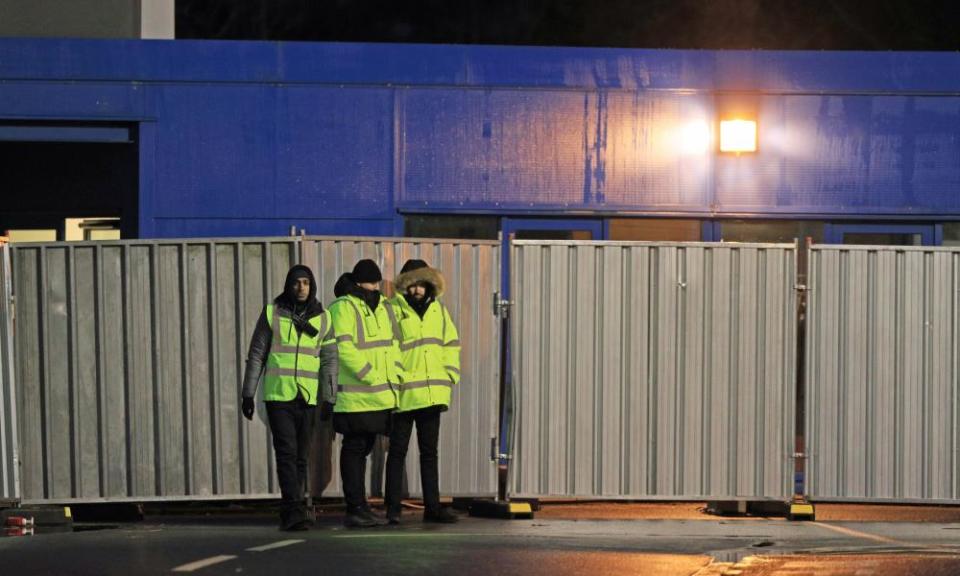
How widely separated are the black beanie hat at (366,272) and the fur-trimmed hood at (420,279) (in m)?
0.18

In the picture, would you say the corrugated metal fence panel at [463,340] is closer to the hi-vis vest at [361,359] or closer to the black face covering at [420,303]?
the black face covering at [420,303]

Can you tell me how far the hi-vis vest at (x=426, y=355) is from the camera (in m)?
13.0

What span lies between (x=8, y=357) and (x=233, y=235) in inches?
150

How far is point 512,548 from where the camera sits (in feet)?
37.1

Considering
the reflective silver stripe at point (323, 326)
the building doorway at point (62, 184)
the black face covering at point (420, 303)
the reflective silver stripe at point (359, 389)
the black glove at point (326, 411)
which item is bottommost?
the black glove at point (326, 411)

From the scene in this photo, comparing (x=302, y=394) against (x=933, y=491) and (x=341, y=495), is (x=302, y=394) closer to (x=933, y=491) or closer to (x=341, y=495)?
(x=341, y=495)

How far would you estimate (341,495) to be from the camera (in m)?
13.5

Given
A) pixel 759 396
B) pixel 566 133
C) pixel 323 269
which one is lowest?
pixel 759 396

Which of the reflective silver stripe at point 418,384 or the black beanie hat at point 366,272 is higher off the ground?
the black beanie hat at point 366,272

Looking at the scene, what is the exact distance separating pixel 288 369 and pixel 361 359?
1.69 ft

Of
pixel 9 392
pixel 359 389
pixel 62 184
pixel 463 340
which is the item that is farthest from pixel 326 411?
pixel 62 184

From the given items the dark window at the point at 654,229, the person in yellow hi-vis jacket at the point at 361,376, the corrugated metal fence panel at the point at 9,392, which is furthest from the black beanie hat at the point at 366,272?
the dark window at the point at 654,229

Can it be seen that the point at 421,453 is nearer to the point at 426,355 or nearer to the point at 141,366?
the point at 426,355

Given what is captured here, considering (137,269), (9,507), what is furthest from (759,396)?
(9,507)
